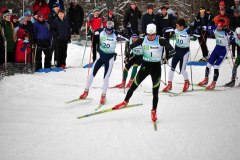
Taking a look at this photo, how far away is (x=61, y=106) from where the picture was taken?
28.8 feet

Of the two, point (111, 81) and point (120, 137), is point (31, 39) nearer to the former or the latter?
point (111, 81)

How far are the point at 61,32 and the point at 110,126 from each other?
699 centimetres

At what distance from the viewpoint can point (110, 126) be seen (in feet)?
22.9

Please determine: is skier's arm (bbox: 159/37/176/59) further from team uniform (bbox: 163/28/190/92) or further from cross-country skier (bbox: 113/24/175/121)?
team uniform (bbox: 163/28/190/92)

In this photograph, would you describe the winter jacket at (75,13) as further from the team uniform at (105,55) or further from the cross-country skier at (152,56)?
the cross-country skier at (152,56)

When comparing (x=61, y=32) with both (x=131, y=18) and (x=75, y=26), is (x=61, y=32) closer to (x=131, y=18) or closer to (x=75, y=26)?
(x=131, y=18)

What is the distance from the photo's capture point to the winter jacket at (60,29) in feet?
42.6

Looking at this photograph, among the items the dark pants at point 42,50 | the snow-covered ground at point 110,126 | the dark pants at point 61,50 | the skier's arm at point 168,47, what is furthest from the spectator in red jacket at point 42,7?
the skier's arm at point 168,47

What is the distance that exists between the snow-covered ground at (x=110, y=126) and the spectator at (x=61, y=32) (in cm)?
245

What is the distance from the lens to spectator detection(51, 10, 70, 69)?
1298cm

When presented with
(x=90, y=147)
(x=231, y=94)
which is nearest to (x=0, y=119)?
(x=90, y=147)

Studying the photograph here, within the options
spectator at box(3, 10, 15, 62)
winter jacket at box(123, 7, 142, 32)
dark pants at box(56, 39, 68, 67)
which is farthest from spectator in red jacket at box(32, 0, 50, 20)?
winter jacket at box(123, 7, 142, 32)

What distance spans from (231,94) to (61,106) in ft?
16.8

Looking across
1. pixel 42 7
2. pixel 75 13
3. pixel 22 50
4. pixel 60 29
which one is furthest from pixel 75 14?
pixel 22 50
